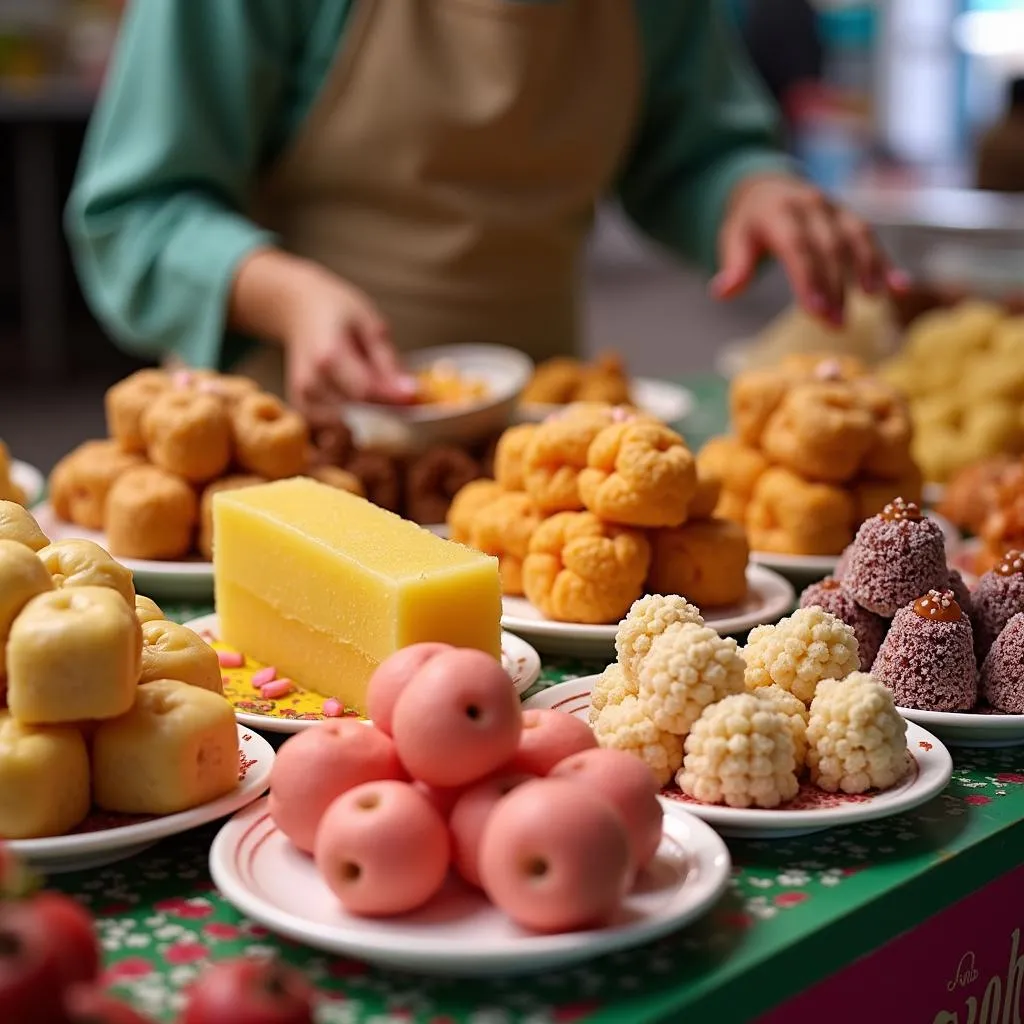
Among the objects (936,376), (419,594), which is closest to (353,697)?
(419,594)

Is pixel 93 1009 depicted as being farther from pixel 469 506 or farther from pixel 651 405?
pixel 651 405

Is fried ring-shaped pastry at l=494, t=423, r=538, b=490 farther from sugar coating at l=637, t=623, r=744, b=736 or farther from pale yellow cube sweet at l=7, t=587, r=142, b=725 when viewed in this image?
pale yellow cube sweet at l=7, t=587, r=142, b=725

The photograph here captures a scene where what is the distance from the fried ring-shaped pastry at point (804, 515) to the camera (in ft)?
5.25

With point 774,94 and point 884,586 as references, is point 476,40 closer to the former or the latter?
point 884,586

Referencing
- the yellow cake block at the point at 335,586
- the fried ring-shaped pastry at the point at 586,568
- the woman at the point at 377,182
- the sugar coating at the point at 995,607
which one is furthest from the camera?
the woman at the point at 377,182

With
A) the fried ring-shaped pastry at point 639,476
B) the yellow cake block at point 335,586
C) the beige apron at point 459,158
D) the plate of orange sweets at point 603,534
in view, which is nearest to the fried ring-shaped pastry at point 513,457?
the plate of orange sweets at point 603,534

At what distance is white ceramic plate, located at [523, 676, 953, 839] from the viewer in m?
1.00

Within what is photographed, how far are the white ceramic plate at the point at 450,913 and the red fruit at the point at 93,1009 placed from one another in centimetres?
16

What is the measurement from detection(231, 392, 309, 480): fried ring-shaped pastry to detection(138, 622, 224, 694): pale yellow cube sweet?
0.50 meters

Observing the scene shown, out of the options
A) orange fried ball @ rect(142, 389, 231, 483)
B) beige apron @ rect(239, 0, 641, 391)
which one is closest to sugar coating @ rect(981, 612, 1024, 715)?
orange fried ball @ rect(142, 389, 231, 483)

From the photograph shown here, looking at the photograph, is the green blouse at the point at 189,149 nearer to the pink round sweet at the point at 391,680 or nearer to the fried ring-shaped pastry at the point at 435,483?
the fried ring-shaped pastry at the point at 435,483

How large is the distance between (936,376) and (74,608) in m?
1.65

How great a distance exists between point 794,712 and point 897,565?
228mm

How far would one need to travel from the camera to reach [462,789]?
0.91 meters
